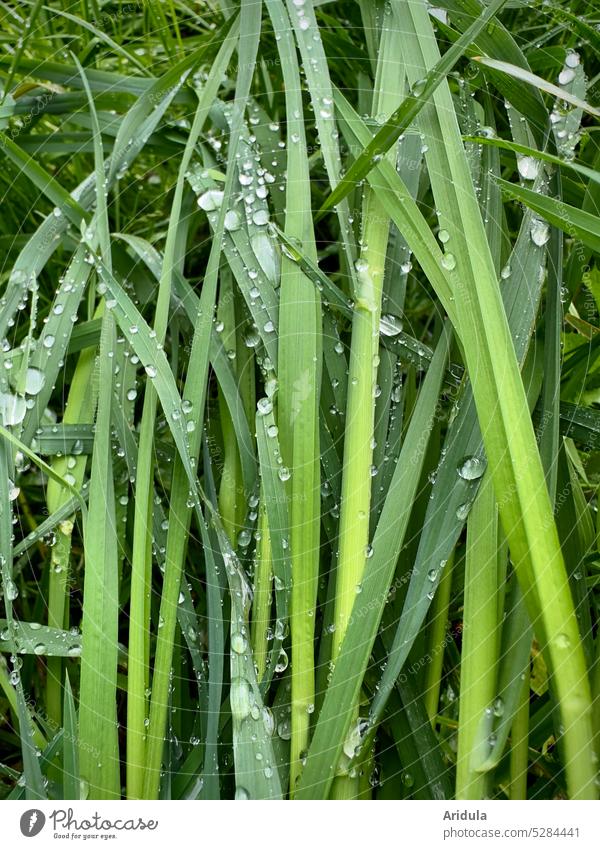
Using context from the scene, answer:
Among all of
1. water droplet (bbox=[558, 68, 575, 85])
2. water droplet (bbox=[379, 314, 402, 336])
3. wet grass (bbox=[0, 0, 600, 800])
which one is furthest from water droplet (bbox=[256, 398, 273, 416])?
water droplet (bbox=[558, 68, 575, 85])

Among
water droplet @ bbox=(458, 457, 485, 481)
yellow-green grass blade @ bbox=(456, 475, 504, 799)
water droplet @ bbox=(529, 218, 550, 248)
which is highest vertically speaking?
water droplet @ bbox=(529, 218, 550, 248)

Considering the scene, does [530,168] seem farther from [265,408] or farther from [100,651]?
[100,651]

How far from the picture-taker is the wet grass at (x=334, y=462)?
0.42 metres

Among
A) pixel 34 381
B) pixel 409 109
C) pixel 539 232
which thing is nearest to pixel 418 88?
pixel 409 109

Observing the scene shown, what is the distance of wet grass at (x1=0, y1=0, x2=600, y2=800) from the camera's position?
16.4 inches

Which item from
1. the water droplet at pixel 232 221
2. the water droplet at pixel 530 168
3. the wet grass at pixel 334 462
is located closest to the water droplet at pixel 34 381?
the wet grass at pixel 334 462

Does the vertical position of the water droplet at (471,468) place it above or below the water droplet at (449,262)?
below

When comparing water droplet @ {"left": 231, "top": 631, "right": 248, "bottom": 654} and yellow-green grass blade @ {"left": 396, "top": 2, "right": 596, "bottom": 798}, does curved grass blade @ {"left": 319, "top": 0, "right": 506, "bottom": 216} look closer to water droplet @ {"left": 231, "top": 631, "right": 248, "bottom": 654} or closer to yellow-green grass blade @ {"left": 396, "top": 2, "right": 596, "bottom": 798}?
yellow-green grass blade @ {"left": 396, "top": 2, "right": 596, "bottom": 798}

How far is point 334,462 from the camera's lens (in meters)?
0.49

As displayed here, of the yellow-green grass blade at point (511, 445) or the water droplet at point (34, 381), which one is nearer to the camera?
the yellow-green grass blade at point (511, 445)

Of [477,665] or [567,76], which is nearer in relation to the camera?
[477,665]
